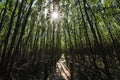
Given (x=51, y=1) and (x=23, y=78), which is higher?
(x=51, y=1)

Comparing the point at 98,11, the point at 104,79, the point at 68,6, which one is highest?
the point at 68,6

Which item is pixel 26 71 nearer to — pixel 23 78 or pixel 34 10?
pixel 23 78

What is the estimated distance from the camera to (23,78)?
10930mm

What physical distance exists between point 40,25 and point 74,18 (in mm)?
4679

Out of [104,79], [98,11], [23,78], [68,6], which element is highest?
[68,6]

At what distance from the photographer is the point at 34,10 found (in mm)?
16250

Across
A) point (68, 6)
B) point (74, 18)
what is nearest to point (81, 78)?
point (68, 6)

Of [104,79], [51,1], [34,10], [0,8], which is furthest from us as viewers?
[34,10]

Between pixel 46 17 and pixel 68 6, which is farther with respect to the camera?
pixel 46 17

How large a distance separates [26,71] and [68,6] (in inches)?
296

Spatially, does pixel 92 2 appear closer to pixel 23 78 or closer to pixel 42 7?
pixel 42 7

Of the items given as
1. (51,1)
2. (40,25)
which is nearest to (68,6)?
(51,1)

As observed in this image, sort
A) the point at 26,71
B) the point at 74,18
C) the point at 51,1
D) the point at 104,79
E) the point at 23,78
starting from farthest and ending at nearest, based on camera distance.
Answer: the point at 74,18, the point at 51,1, the point at 26,71, the point at 23,78, the point at 104,79

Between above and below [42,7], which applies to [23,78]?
below
